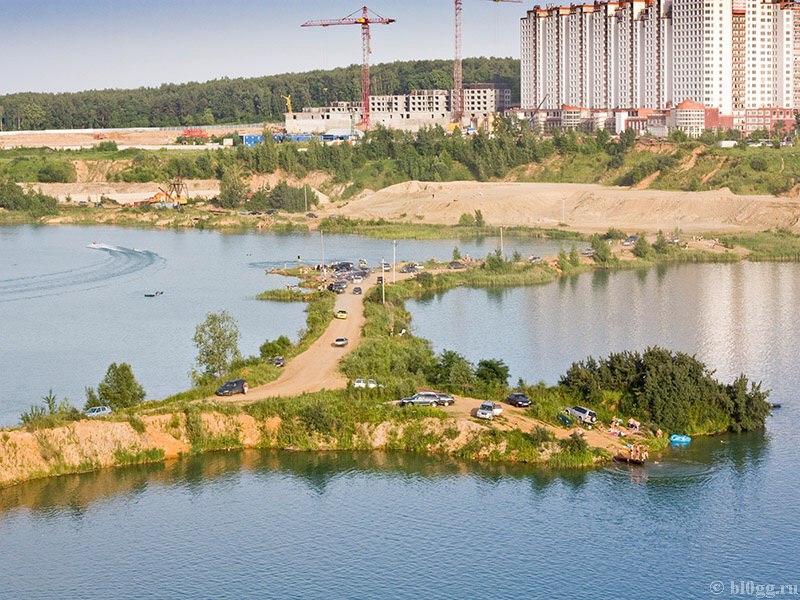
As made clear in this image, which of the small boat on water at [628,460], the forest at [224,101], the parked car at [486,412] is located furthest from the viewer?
the forest at [224,101]

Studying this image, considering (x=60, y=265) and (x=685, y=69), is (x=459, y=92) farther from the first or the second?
(x=60, y=265)

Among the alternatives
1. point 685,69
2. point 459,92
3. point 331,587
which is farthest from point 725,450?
point 459,92

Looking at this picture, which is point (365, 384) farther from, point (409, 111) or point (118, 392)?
point (409, 111)

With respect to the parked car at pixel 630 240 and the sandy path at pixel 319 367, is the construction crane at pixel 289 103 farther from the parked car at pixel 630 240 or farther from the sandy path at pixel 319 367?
the sandy path at pixel 319 367

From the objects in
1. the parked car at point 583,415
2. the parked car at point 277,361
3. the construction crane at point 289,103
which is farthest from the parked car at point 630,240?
the construction crane at point 289,103

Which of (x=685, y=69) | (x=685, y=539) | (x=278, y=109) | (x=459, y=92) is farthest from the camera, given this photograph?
(x=278, y=109)

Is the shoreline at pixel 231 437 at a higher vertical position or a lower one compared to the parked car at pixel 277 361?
lower
